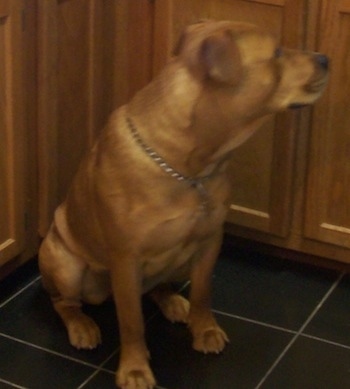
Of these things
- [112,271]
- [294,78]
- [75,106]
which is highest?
[294,78]

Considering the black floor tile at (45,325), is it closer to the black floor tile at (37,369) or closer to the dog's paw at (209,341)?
the black floor tile at (37,369)

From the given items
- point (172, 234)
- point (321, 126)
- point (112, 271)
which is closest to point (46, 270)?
point (112, 271)

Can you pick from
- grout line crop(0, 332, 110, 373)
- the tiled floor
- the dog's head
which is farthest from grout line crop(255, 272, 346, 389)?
the dog's head

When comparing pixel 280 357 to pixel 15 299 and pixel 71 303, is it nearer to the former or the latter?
pixel 71 303

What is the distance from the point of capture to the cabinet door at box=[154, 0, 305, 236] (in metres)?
2.41

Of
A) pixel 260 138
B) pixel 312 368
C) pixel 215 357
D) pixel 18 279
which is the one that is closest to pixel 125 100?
pixel 260 138

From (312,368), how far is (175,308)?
0.39 m

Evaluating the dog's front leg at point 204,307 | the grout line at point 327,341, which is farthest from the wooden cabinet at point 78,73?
the grout line at point 327,341

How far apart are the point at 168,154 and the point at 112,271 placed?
1.06 ft

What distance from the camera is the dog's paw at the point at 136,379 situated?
2135mm

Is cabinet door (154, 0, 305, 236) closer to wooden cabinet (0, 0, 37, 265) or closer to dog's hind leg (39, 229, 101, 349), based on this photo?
wooden cabinet (0, 0, 37, 265)

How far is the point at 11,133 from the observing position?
236 cm

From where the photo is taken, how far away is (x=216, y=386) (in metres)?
2.17

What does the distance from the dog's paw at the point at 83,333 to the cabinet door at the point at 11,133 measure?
0.26 m
